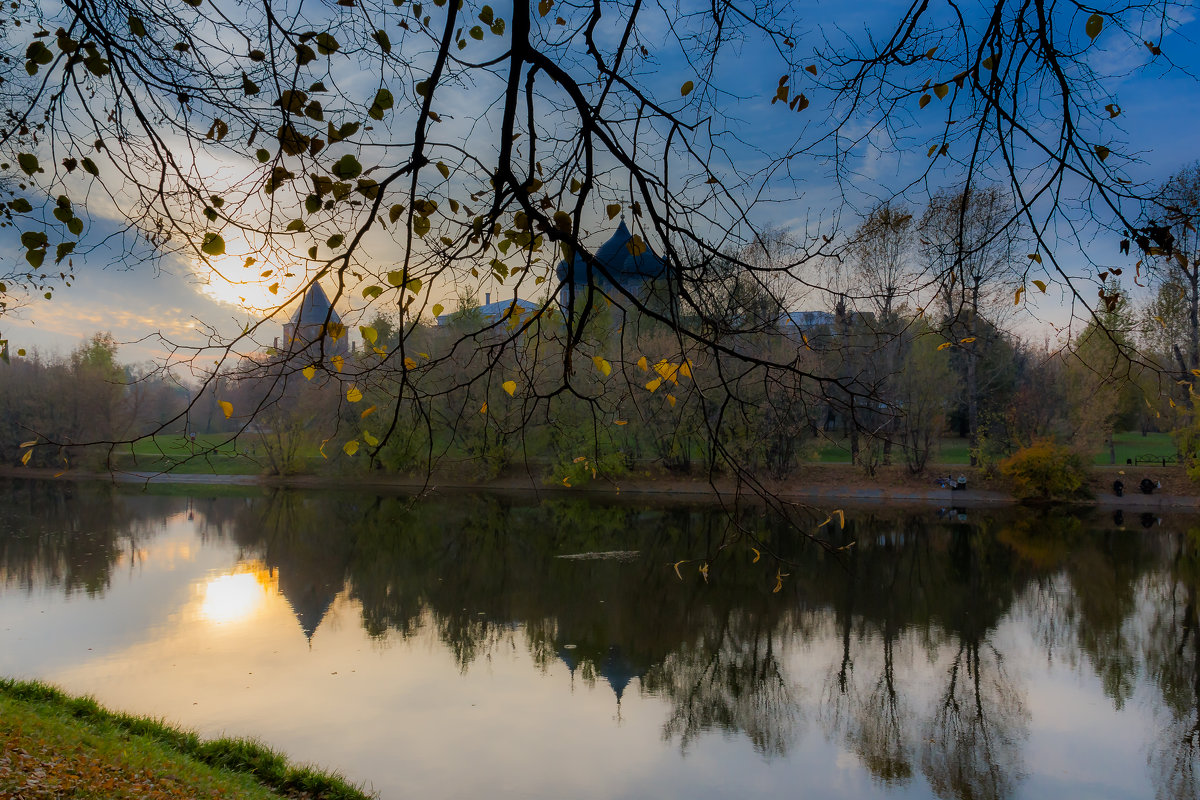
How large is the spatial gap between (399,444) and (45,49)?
86.5 ft

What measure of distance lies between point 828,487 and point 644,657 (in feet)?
60.0

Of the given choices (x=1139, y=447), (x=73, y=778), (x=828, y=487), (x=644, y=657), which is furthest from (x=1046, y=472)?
(x=73, y=778)

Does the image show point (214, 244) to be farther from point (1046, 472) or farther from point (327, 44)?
point (1046, 472)

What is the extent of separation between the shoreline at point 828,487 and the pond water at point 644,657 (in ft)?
20.8

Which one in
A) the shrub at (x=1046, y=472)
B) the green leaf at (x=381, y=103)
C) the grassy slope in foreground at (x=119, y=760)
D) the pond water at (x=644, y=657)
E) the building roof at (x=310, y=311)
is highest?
the green leaf at (x=381, y=103)

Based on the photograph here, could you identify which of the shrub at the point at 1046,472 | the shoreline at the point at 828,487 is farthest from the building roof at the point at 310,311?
the shrub at the point at 1046,472

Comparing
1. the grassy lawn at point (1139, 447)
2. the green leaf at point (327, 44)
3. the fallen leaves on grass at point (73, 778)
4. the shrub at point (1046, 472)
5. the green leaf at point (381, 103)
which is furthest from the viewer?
the grassy lawn at point (1139, 447)

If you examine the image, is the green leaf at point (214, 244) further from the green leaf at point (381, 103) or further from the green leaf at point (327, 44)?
the green leaf at point (327, 44)

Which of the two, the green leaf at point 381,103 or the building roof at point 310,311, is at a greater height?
the green leaf at point 381,103

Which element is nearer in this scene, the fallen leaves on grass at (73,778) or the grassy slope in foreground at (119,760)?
the fallen leaves on grass at (73,778)

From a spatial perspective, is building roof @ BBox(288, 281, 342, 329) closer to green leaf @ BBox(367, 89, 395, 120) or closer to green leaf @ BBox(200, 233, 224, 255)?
green leaf @ BBox(200, 233, 224, 255)

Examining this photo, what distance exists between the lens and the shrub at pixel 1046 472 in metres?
25.0

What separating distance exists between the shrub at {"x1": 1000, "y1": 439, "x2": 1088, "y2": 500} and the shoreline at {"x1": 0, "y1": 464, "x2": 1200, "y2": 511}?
1.07 feet

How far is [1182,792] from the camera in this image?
7090 mm
